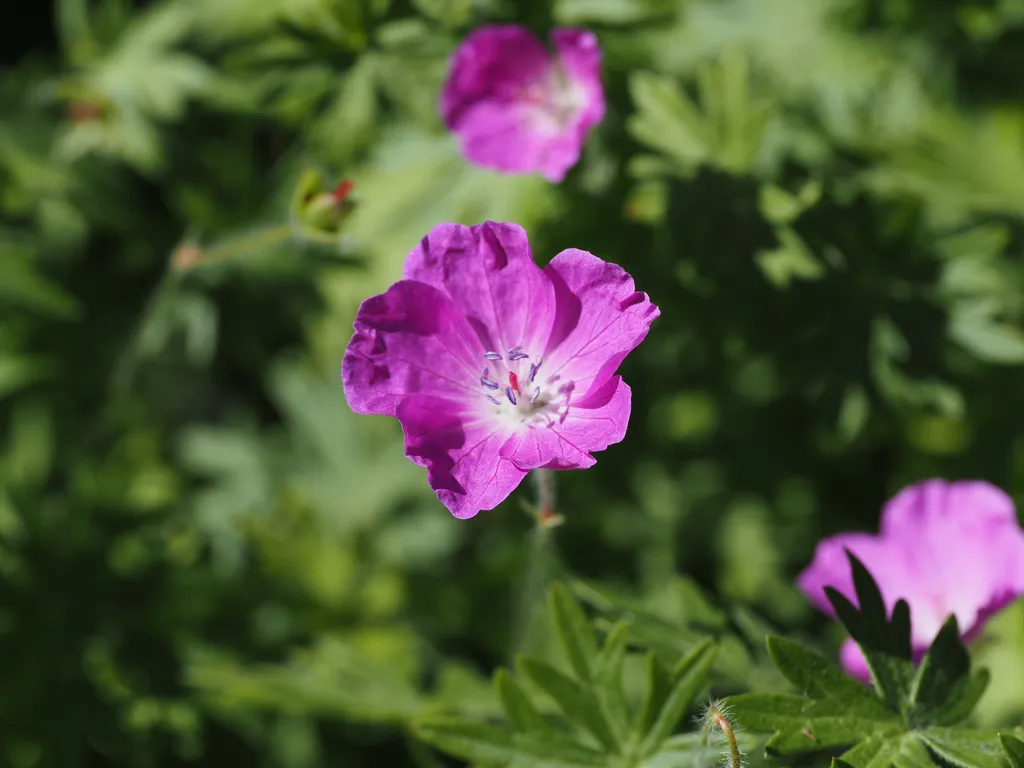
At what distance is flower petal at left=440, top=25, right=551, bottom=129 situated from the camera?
2.48m

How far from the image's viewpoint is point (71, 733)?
115 inches

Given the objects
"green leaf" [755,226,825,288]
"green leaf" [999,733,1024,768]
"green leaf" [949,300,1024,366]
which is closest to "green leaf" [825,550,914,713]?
"green leaf" [999,733,1024,768]

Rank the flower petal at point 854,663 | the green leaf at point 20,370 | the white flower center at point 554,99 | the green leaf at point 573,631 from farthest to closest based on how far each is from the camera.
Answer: the green leaf at point 20,370 < the white flower center at point 554,99 < the flower petal at point 854,663 < the green leaf at point 573,631

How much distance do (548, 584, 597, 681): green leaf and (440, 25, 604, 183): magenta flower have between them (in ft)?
3.13

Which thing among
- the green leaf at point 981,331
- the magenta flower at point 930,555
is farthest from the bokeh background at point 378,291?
the magenta flower at point 930,555

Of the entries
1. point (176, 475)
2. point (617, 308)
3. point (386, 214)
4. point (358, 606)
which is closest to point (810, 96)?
point (386, 214)

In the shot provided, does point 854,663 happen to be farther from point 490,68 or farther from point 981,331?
point 490,68

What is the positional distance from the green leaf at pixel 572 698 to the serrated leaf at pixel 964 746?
1.80 feet

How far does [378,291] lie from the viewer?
10.1 feet

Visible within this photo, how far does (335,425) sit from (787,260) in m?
1.89

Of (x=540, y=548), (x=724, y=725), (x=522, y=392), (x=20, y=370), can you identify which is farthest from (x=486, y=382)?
(x=20, y=370)

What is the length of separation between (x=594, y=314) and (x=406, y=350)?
13.6 inches

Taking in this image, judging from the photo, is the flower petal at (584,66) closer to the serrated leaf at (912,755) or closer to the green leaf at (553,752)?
the green leaf at (553,752)

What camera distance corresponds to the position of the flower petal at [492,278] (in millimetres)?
1859
